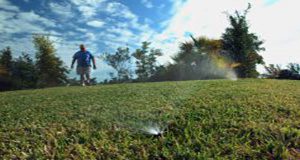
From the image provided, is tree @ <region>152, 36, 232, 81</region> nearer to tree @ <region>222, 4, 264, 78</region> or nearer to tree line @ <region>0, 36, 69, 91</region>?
tree @ <region>222, 4, 264, 78</region>

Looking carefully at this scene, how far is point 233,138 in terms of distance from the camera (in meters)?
4.30

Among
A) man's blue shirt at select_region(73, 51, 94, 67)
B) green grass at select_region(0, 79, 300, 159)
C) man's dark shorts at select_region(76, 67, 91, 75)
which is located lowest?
green grass at select_region(0, 79, 300, 159)

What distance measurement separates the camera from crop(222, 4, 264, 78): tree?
2097 cm

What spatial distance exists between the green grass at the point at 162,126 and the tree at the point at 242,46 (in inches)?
571

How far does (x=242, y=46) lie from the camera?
21.6m

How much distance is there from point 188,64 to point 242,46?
12.2 feet

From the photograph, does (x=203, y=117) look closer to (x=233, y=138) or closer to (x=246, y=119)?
(x=246, y=119)

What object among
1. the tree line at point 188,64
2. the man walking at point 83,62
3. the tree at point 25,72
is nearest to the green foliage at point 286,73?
the tree line at point 188,64

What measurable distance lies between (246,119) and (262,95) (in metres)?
2.26

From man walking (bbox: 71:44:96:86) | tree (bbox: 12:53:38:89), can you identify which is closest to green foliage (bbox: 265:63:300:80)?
man walking (bbox: 71:44:96:86)

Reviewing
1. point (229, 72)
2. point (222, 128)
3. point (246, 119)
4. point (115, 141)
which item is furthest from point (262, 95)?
point (229, 72)

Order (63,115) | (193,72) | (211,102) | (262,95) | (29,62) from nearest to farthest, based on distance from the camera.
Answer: (63,115)
(211,102)
(262,95)
(193,72)
(29,62)

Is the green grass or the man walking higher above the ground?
the man walking

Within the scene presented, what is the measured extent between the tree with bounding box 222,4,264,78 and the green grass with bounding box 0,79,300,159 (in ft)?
47.6
